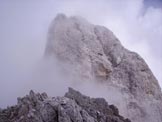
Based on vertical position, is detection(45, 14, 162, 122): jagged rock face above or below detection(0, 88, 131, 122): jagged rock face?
above

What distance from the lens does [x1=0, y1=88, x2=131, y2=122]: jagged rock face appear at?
81156mm

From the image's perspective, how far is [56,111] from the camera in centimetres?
8281

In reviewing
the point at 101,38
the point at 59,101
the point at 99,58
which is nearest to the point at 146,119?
the point at 99,58

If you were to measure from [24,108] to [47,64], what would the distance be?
47.0m

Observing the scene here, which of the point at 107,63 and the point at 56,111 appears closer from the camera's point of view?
the point at 56,111

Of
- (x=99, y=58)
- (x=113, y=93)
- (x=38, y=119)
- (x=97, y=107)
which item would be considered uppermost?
(x=99, y=58)

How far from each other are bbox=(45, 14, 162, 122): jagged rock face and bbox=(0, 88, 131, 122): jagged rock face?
2775 cm

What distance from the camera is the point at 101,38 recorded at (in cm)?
14050

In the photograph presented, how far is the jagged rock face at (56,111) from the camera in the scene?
81.2m

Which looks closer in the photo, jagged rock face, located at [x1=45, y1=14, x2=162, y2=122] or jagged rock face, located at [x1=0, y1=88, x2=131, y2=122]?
jagged rock face, located at [x1=0, y1=88, x2=131, y2=122]

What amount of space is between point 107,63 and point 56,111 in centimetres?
4981

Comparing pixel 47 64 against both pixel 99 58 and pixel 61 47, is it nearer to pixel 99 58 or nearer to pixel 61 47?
pixel 61 47

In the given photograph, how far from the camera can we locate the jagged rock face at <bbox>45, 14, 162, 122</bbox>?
124062mm

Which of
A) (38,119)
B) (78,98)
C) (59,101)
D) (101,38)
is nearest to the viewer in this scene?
(38,119)
